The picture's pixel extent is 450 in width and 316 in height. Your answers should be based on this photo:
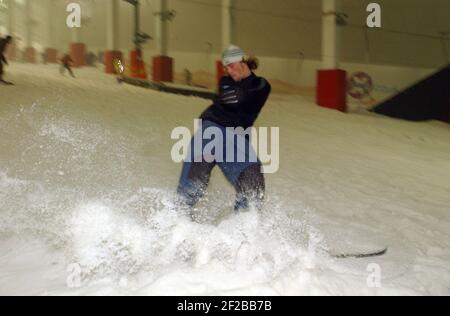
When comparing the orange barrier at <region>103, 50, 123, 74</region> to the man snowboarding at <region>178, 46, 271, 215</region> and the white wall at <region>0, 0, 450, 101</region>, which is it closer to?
the white wall at <region>0, 0, 450, 101</region>

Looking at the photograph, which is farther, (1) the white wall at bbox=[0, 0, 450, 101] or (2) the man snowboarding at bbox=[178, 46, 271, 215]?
(1) the white wall at bbox=[0, 0, 450, 101]

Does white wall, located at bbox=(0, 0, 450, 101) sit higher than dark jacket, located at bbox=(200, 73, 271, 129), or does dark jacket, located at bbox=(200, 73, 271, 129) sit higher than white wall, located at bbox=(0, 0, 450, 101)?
white wall, located at bbox=(0, 0, 450, 101)

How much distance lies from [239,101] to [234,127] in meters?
0.21

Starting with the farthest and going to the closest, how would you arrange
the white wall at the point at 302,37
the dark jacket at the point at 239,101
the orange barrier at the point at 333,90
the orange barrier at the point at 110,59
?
the orange barrier at the point at 110,59 < the white wall at the point at 302,37 < the orange barrier at the point at 333,90 < the dark jacket at the point at 239,101

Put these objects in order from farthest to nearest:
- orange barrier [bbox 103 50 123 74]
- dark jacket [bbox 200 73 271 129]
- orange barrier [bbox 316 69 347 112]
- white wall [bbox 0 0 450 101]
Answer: orange barrier [bbox 103 50 123 74]
white wall [bbox 0 0 450 101]
orange barrier [bbox 316 69 347 112]
dark jacket [bbox 200 73 271 129]

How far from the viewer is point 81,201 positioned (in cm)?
418

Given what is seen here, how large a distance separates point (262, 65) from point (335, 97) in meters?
5.47

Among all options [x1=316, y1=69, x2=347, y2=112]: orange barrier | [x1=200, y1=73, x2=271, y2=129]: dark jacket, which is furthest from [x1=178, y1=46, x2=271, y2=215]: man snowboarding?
[x1=316, y1=69, x2=347, y2=112]: orange barrier

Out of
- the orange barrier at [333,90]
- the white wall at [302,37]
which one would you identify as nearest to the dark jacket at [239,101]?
the orange barrier at [333,90]

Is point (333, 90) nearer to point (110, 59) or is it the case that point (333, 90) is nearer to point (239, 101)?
point (239, 101)

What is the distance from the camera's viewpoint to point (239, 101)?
337cm

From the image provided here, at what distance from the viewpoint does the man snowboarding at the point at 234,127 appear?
3395mm

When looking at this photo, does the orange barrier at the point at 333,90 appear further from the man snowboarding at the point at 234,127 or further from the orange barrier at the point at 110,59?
the orange barrier at the point at 110,59

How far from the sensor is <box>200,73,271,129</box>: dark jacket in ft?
11.1
